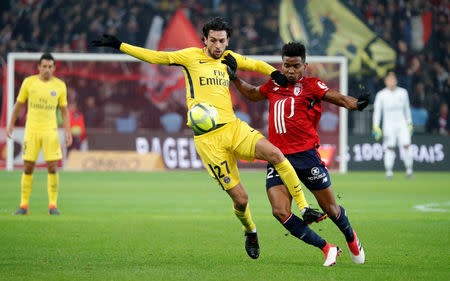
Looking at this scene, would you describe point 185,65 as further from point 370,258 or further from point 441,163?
point 441,163

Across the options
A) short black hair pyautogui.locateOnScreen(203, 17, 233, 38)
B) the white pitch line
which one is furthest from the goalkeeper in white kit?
short black hair pyautogui.locateOnScreen(203, 17, 233, 38)

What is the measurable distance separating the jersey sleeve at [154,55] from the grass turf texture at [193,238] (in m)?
1.79

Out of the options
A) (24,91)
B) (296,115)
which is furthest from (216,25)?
(24,91)

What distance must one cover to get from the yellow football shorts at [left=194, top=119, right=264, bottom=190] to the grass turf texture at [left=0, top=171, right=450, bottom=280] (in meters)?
0.75

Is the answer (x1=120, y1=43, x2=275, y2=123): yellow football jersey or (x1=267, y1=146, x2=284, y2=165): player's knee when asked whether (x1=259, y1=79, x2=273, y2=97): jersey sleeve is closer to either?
(x1=120, y1=43, x2=275, y2=123): yellow football jersey

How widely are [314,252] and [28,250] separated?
273 centimetres

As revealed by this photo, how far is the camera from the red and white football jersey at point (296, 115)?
6.63 m

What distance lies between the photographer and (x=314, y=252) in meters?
7.19

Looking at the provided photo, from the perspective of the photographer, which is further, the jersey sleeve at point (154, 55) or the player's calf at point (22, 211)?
the player's calf at point (22, 211)

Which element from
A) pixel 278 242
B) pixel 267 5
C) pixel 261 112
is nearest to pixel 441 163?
pixel 261 112

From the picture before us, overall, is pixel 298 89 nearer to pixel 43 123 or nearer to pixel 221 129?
pixel 221 129

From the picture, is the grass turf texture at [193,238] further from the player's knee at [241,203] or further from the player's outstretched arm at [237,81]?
the player's outstretched arm at [237,81]

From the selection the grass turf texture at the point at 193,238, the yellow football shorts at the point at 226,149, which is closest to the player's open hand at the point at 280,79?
the yellow football shorts at the point at 226,149

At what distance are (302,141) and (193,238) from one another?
6.83 ft
